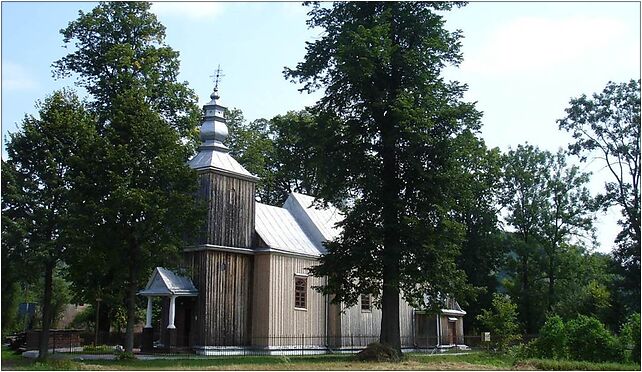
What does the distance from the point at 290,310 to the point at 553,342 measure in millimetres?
12392

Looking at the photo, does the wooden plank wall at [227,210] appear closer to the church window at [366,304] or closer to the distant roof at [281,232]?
the distant roof at [281,232]

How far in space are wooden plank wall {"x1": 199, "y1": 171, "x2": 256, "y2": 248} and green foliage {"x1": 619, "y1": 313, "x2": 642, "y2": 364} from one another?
16079 millimetres

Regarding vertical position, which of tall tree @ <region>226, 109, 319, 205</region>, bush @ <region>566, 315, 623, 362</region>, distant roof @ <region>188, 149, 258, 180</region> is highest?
tall tree @ <region>226, 109, 319, 205</region>

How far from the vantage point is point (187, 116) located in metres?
38.4

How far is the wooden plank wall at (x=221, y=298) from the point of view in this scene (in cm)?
2977

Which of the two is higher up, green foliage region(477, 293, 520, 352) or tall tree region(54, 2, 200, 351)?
tall tree region(54, 2, 200, 351)

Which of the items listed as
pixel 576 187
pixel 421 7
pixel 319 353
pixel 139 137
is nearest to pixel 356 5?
pixel 421 7

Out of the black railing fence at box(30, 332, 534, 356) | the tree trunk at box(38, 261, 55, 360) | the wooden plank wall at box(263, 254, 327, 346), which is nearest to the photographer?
the tree trunk at box(38, 261, 55, 360)

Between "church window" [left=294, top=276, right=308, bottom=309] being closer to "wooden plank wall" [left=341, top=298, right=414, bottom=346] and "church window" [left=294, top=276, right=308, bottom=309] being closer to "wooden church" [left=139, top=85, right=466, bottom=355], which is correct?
"wooden church" [left=139, top=85, right=466, bottom=355]

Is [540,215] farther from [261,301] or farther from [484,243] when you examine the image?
[261,301]

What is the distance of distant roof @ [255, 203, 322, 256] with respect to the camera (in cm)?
3341

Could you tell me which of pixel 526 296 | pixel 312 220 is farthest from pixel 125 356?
pixel 526 296

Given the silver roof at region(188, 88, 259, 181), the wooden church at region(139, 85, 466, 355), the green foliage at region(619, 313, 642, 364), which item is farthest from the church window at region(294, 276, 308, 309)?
the green foliage at region(619, 313, 642, 364)

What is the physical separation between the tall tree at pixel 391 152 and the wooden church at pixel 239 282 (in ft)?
10.1
